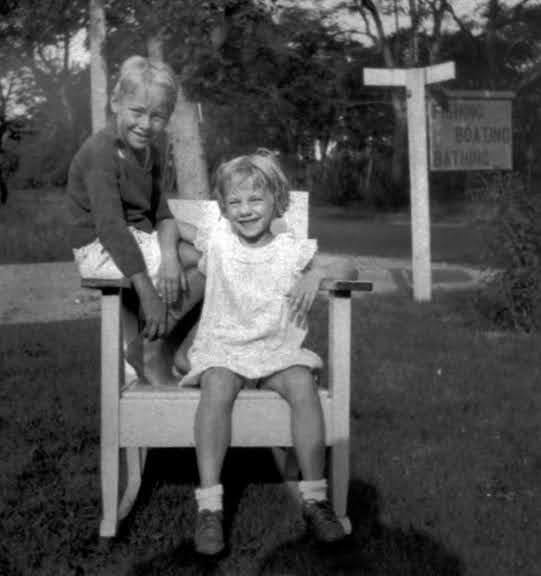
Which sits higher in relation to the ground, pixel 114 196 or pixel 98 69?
pixel 98 69

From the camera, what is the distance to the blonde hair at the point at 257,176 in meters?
3.58

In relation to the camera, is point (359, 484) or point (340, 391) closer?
point (340, 391)

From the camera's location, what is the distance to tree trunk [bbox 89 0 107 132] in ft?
35.7

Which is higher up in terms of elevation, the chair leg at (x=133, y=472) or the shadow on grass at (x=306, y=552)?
the chair leg at (x=133, y=472)

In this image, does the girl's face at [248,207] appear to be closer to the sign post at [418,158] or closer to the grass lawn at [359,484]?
the grass lawn at [359,484]

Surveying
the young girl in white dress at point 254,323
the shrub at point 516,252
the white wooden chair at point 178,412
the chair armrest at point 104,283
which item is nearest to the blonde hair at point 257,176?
the young girl in white dress at point 254,323

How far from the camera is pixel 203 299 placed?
3.85 metres

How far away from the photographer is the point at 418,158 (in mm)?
8664

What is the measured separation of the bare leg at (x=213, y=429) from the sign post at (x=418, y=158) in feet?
17.7

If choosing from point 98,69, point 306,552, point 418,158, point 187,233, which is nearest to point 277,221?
point 187,233

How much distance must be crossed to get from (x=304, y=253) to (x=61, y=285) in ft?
21.2

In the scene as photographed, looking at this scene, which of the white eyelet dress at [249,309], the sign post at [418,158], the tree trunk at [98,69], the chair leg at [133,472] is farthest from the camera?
the tree trunk at [98,69]

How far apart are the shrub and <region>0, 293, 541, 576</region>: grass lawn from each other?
3.06 feet

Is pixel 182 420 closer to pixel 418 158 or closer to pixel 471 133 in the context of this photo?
pixel 471 133
